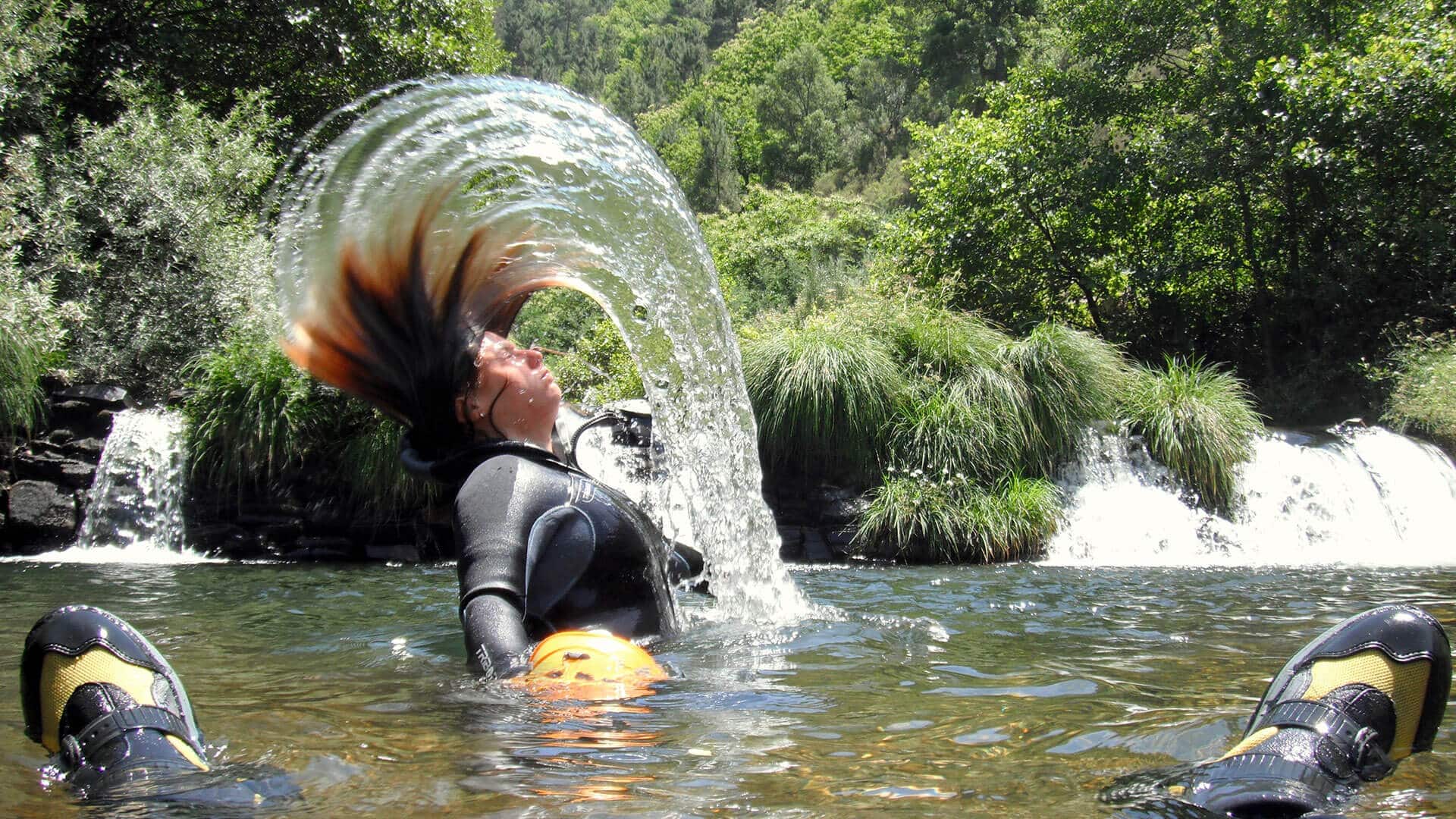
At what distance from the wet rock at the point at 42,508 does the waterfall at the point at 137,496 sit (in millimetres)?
147

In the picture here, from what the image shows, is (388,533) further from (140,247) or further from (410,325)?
(410,325)

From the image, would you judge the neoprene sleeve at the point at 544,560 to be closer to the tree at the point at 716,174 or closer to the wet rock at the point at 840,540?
the wet rock at the point at 840,540

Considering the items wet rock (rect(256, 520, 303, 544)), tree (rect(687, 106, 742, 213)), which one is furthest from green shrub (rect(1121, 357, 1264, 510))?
tree (rect(687, 106, 742, 213))

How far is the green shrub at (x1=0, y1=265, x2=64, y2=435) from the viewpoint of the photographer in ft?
33.3

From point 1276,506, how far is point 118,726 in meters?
10.9

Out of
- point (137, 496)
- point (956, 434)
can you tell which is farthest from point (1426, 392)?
point (137, 496)

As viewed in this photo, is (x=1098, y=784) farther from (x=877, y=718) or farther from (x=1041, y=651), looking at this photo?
(x=1041, y=651)

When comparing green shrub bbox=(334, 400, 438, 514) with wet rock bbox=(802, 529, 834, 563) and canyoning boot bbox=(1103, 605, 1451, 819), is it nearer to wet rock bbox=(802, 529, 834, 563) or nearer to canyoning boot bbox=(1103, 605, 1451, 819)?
wet rock bbox=(802, 529, 834, 563)

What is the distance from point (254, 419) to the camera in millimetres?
10219

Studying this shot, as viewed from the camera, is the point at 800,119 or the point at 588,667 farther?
the point at 800,119

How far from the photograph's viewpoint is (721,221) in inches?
1476

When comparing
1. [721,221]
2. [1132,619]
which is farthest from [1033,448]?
[721,221]

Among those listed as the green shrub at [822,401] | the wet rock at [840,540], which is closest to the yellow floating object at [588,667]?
the wet rock at [840,540]

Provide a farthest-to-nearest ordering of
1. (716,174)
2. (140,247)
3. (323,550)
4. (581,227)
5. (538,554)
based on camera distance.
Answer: (716,174) < (140,247) < (323,550) < (581,227) < (538,554)
